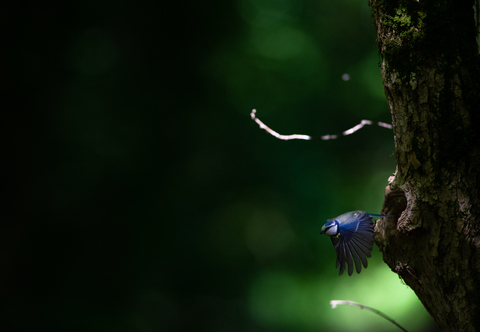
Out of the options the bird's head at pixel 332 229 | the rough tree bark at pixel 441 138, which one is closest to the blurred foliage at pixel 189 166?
the bird's head at pixel 332 229

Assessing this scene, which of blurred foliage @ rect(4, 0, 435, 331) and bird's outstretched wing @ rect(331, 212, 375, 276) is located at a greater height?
blurred foliage @ rect(4, 0, 435, 331)

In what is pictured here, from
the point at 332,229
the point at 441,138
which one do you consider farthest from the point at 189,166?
the point at 441,138

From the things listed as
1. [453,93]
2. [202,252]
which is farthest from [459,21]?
[202,252]

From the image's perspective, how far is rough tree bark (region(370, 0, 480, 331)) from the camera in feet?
3.11

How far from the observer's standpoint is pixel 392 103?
3.40ft

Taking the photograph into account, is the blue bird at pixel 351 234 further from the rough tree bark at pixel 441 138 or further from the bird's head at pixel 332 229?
the rough tree bark at pixel 441 138

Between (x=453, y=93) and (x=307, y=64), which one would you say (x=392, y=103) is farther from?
(x=307, y=64)

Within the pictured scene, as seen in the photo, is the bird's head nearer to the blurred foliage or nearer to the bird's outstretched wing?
the bird's outstretched wing

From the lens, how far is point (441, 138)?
96cm

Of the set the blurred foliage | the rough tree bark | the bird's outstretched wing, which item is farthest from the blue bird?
the blurred foliage

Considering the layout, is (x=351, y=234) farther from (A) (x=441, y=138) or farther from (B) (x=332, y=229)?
(A) (x=441, y=138)

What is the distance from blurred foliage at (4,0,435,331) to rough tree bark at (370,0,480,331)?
333 centimetres

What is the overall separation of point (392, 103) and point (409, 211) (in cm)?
30

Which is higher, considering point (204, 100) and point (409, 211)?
point (204, 100)
